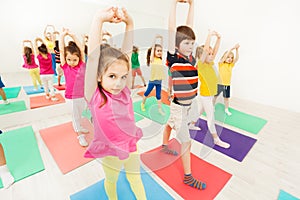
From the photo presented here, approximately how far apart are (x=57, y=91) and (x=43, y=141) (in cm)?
119

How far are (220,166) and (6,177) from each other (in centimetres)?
192

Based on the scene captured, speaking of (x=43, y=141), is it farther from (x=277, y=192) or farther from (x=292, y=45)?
(x=292, y=45)

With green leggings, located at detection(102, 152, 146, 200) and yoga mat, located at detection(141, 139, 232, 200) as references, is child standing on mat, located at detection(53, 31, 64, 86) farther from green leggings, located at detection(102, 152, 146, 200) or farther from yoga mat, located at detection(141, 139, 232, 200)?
green leggings, located at detection(102, 152, 146, 200)

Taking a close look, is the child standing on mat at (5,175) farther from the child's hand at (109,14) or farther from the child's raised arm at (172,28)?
the child's raised arm at (172,28)

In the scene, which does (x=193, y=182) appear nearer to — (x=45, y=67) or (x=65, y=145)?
(x=65, y=145)

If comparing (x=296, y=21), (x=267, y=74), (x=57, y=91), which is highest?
(x=296, y=21)

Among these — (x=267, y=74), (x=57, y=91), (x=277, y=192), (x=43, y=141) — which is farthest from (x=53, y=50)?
(x=267, y=74)

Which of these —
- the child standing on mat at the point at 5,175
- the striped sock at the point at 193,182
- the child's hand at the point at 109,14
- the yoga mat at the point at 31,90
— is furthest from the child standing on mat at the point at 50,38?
the striped sock at the point at 193,182

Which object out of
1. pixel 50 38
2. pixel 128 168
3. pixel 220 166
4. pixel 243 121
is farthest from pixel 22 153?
pixel 243 121

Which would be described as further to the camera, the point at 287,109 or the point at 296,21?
the point at 287,109

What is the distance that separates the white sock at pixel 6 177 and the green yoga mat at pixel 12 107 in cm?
99

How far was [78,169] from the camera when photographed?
152cm

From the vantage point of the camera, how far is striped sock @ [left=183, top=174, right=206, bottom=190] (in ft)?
4.34

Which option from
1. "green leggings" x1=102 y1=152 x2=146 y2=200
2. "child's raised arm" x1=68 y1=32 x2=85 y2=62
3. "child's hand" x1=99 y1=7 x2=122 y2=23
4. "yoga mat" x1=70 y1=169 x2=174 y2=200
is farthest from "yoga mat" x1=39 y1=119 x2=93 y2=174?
"child's hand" x1=99 y1=7 x2=122 y2=23
